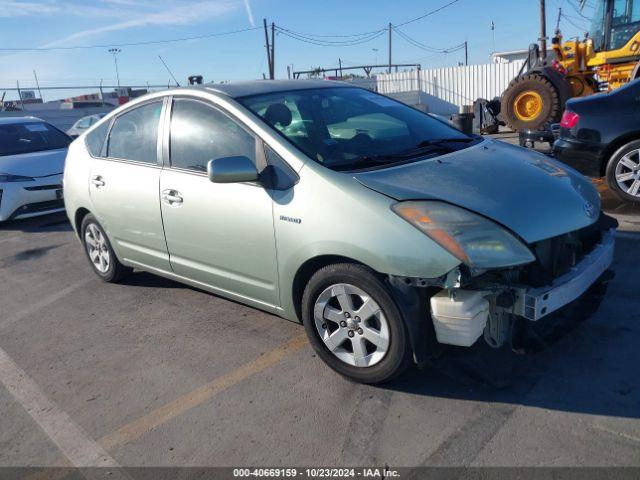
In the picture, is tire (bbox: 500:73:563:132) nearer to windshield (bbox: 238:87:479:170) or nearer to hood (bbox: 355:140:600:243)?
windshield (bbox: 238:87:479:170)

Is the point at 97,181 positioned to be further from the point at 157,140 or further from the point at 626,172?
the point at 626,172

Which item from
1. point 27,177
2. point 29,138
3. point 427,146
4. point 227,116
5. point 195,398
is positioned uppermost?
point 227,116

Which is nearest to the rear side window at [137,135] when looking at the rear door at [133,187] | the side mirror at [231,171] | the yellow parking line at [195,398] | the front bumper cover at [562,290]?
the rear door at [133,187]

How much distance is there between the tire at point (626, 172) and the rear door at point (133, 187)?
484 centimetres

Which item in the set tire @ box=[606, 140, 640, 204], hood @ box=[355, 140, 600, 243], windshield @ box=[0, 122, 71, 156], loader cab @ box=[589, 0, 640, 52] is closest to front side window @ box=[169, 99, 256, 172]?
hood @ box=[355, 140, 600, 243]

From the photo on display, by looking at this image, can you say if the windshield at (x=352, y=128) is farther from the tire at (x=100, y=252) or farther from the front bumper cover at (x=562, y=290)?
the tire at (x=100, y=252)

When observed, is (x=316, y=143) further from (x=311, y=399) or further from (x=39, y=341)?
(x=39, y=341)

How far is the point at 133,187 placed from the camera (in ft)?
14.0

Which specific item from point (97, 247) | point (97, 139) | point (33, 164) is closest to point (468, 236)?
point (97, 139)

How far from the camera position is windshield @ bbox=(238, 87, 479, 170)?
3.38m

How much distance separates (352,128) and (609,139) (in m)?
3.70

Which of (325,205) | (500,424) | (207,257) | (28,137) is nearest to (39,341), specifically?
(207,257)

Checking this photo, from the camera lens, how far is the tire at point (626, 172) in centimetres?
588

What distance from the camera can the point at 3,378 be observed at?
11.9 feet
